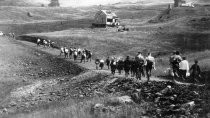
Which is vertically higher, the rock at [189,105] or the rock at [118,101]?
the rock at [189,105]

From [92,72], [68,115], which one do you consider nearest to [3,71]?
[92,72]

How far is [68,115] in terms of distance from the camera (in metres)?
17.5

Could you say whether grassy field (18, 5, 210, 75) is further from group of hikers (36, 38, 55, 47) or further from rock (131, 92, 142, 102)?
rock (131, 92, 142, 102)

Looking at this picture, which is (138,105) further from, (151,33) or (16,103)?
(151,33)

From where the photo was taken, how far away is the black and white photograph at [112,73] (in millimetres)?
18234

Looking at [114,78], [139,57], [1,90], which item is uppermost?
[139,57]

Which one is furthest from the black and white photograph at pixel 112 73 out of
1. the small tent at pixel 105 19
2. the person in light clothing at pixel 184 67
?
the small tent at pixel 105 19

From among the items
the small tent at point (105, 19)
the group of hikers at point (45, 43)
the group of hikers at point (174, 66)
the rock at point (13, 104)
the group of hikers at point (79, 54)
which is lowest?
the rock at point (13, 104)

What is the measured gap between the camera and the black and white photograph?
1823cm

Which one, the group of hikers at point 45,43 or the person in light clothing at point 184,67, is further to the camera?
the group of hikers at point 45,43

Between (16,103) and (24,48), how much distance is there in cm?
3045

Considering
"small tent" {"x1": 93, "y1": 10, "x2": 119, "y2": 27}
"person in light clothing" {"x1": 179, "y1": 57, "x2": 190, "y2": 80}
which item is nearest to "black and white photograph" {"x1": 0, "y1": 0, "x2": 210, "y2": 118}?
"person in light clothing" {"x1": 179, "y1": 57, "x2": 190, "y2": 80}

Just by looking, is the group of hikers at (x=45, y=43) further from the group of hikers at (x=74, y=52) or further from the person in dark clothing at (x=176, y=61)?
the person in dark clothing at (x=176, y=61)

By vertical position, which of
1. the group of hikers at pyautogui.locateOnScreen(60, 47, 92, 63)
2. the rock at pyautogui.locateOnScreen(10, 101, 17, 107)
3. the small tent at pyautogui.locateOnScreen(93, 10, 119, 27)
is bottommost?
the rock at pyautogui.locateOnScreen(10, 101, 17, 107)
